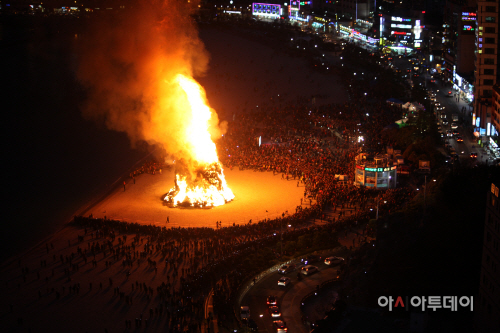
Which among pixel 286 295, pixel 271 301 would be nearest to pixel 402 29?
pixel 286 295

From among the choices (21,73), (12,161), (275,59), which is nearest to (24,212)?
(12,161)

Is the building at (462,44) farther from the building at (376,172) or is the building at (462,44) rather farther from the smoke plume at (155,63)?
the smoke plume at (155,63)

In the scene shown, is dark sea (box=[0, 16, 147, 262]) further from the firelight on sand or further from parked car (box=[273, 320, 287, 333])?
parked car (box=[273, 320, 287, 333])

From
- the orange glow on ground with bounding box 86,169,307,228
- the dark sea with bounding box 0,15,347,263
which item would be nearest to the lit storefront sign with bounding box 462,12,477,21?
the dark sea with bounding box 0,15,347,263

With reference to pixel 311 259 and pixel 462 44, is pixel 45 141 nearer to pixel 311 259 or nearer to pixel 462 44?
pixel 311 259

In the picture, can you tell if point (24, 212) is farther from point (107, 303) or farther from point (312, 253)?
point (312, 253)

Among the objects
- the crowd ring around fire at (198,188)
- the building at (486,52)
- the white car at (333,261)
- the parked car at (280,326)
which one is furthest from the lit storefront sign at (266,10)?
the parked car at (280,326)
